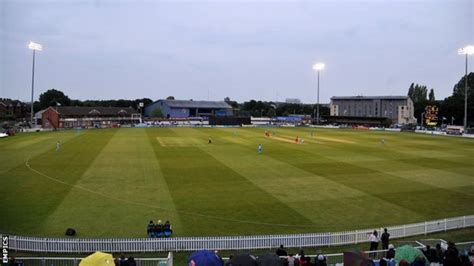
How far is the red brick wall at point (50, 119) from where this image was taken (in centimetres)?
11088

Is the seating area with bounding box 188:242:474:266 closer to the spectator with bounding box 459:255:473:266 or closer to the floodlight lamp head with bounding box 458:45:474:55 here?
the spectator with bounding box 459:255:473:266

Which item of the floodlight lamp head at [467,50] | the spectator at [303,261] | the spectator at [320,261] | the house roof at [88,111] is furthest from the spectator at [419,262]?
the house roof at [88,111]

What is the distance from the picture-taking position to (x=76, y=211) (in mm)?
24719

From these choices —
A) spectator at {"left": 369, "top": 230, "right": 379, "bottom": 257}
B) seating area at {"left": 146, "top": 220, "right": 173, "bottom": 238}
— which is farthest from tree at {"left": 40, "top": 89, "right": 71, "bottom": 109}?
spectator at {"left": 369, "top": 230, "right": 379, "bottom": 257}

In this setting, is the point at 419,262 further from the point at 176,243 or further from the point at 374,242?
the point at 176,243

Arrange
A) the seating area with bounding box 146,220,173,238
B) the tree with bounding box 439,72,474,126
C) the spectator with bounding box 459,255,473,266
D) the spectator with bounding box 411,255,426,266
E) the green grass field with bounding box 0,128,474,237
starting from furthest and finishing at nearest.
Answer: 1. the tree with bounding box 439,72,474,126
2. the green grass field with bounding box 0,128,474,237
3. the seating area with bounding box 146,220,173,238
4. the spectator with bounding box 459,255,473,266
5. the spectator with bounding box 411,255,426,266

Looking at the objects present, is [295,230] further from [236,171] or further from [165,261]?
[236,171]

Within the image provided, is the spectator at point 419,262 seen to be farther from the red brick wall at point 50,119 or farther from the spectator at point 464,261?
the red brick wall at point 50,119

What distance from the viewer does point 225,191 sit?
30.3 metres

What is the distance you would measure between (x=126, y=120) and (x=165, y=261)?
14247 cm

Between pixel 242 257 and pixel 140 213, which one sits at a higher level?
pixel 242 257

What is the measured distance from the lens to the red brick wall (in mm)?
110875

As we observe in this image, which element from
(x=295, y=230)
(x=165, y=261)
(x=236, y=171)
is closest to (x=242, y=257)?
(x=165, y=261)

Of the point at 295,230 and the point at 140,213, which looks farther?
the point at 140,213
